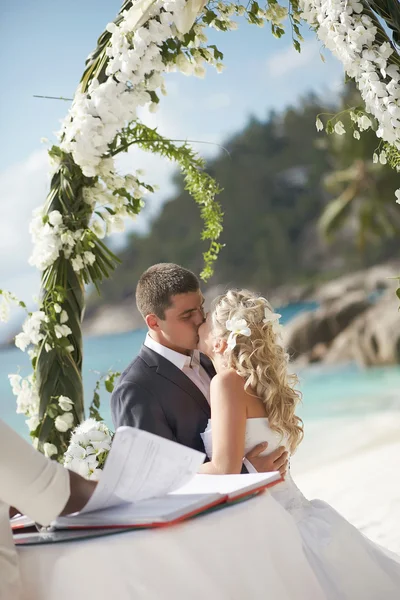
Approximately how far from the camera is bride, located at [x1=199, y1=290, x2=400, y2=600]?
237 centimetres

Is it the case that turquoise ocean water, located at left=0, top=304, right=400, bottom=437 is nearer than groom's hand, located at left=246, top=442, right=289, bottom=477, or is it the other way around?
groom's hand, located at left=246, top=442, right=289, bottom=477

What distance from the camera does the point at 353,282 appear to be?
20797 millimetres

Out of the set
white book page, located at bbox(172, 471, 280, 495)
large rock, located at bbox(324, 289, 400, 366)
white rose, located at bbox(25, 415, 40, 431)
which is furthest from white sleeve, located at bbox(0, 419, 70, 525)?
large rock, located at bbox(324, 289, 400, 366)

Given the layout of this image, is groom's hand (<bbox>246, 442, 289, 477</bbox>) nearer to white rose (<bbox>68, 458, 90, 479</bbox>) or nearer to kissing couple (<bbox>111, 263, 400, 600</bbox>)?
kissing couple (<bbox>111, 263, 400, 600</bbox>)

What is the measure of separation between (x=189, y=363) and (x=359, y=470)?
8252 millimetres

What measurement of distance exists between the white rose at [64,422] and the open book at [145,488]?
1.61 metres

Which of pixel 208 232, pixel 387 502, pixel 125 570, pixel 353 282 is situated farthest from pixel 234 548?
pixel 353 282

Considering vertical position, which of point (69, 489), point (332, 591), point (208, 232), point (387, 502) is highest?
point (208, 232)

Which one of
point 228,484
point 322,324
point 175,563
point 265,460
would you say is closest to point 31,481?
point 175,563

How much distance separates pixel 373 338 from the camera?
19.2m

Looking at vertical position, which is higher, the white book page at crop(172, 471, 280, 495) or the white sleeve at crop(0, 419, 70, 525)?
the white sleeve at crop(0, 419, 70, 525)

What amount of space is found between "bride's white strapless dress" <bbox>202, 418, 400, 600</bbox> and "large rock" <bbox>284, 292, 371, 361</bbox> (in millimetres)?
16335

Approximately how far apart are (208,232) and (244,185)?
18.2 meters

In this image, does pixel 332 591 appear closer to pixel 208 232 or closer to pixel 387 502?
pixel 208 232
